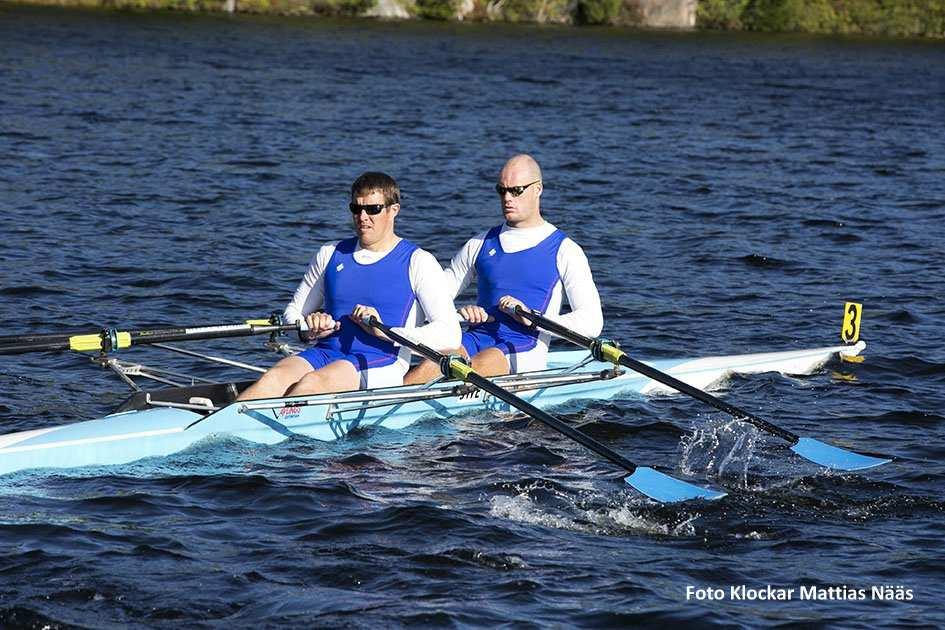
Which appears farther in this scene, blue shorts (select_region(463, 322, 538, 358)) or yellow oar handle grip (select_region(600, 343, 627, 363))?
blue shorts (select_region(463, 322, 538, 358))

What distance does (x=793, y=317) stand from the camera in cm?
1425

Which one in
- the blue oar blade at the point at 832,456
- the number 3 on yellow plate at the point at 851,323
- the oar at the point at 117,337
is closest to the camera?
the oar at the point at 117,337

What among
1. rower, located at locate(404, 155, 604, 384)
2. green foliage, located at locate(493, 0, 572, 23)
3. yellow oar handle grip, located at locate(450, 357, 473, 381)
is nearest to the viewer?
yellow oar handle grip, located at locate(450, 357, 473, 381)

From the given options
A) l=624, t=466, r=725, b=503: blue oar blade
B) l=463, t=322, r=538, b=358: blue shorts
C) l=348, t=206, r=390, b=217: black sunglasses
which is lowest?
l=624, t=466, r=725, b=503: blue oar blade

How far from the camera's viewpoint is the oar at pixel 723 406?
30.0ft

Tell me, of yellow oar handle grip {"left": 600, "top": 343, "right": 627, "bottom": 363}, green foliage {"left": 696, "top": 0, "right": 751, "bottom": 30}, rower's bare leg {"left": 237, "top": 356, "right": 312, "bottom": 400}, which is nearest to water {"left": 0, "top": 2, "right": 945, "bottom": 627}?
rower's bare leg {"left": 237, "top": 356, "right": 312, "bottom": 400}

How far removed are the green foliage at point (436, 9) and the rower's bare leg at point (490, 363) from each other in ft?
188

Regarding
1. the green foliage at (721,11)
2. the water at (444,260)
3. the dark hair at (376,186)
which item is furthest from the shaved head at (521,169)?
the green foliage at (721,11)

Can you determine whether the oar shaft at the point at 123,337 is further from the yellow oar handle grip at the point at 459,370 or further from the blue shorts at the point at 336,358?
the yellow oar handle grip at the point at 459,370

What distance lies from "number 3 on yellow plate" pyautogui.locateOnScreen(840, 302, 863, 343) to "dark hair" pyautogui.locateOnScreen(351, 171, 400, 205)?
5241 mm

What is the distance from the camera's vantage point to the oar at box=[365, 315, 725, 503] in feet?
27.1

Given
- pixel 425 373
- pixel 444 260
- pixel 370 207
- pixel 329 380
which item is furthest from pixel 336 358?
pixel 444 260

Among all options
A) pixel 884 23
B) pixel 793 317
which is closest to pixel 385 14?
pixel 884 23

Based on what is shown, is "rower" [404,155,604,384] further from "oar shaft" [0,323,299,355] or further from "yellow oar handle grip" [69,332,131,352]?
"yellow oar handle grip" [69,332,131,352]
